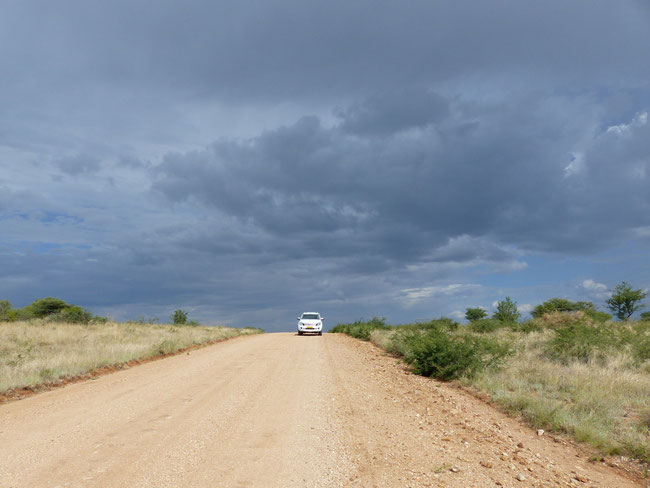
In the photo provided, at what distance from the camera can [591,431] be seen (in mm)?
7051

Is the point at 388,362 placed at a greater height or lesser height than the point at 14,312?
lesser

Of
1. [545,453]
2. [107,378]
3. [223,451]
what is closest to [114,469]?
[223,451]

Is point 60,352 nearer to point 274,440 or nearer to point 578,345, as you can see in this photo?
point 274,440

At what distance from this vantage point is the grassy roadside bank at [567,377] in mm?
7441

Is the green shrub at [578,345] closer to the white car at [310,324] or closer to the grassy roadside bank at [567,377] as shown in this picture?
the grassy roadside bank at [567,377]

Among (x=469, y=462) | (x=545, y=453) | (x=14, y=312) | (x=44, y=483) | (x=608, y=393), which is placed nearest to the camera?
(x=44, y=483)

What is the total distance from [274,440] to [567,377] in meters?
8.53

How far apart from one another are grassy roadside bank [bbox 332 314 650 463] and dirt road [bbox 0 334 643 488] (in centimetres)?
60

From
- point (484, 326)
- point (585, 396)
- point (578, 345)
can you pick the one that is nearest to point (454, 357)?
point (585, 396)

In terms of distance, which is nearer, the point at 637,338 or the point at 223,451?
the point at 223,451

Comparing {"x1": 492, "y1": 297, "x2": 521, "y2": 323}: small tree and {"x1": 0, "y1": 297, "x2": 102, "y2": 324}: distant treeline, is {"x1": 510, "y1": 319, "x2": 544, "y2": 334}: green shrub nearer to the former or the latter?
{"x1": 492, "y1": 297, "x2": 521, "y2": 323}: small tree

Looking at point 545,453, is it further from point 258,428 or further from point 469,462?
point 258,428

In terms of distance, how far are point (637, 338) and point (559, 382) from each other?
7870mm

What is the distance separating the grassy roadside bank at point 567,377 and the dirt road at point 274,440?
60cm
